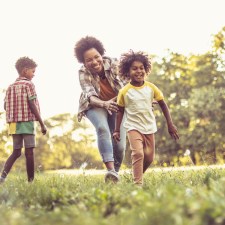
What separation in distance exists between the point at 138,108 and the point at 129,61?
0.68 m

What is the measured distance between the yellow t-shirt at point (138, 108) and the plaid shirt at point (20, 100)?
1.73m

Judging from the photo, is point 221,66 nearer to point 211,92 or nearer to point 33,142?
point 211,92

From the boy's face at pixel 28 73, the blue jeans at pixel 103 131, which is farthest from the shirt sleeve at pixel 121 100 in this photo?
the boy's face at pixel 28 73

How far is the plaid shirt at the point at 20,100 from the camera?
7.22m

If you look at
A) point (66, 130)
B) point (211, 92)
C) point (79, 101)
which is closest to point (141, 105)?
point (79, 101)

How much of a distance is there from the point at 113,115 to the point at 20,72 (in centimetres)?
165

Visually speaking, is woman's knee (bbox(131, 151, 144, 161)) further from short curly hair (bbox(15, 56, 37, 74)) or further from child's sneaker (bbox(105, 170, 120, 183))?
short curly hair (bbox(15, 56, 37, 74))

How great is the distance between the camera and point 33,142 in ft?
23.8

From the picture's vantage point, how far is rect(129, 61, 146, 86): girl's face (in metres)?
6.11

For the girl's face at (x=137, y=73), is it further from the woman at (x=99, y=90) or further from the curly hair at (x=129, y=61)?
the woman at (x=99, y=90)

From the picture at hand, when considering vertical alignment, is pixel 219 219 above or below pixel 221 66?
below

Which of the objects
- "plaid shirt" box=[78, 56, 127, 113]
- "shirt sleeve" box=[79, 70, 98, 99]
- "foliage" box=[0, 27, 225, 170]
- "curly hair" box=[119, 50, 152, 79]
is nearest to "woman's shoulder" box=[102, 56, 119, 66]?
"plaid shirt" box=[78, 56, 127, 113]

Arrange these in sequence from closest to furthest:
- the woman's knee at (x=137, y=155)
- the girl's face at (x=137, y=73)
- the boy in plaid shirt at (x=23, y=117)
Result: the woman's knee at (x=137, y=155)
the girl's face at (x=137, y=73)
the boy in plaid shirt at (x=23, y=117)

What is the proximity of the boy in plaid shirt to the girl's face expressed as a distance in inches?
66.7
